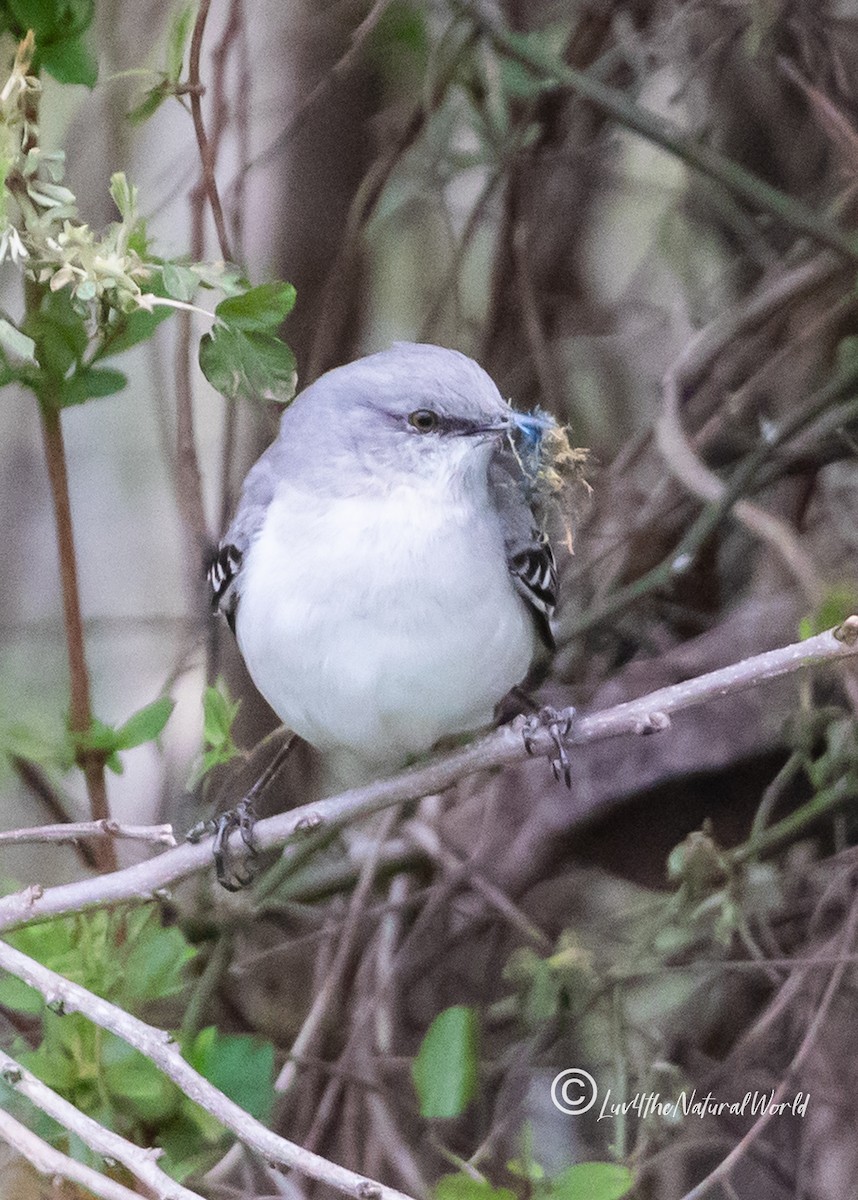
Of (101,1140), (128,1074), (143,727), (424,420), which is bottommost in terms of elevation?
(128,1074)

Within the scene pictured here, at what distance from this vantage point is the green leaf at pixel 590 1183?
98 cm

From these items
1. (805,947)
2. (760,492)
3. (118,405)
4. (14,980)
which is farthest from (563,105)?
(14,980)

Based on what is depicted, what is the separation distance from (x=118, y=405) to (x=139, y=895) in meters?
0.68

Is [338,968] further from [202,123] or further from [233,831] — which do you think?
[202,123]

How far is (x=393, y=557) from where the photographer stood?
37.9 inches

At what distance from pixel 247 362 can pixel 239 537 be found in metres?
0.22

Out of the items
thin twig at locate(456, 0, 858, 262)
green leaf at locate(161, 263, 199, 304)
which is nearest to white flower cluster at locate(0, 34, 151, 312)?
green leaf at locate(161, 263, 199, 304)

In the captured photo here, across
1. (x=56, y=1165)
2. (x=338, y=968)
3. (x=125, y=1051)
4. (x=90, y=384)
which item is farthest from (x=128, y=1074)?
(x=90, y=384)

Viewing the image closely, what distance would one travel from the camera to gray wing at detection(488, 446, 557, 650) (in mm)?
1063

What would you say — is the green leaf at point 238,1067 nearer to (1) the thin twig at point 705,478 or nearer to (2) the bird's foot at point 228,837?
(2) the bird's foot at point 228,837

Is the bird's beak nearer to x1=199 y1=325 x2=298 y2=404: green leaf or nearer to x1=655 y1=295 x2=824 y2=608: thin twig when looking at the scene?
x1=199 y1=325 x2=298 y2=404: green leaf

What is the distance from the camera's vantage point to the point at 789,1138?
3.86 feet

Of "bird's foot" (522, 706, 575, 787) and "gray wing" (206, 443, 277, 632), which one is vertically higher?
"gray wing" (206, 443, 277, 632)
